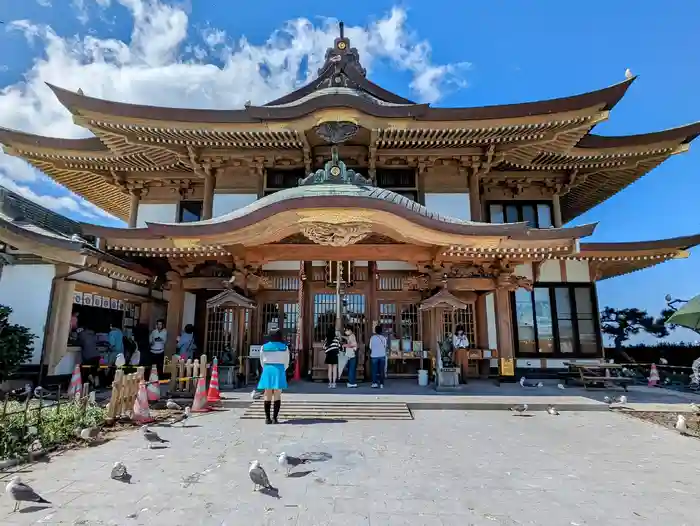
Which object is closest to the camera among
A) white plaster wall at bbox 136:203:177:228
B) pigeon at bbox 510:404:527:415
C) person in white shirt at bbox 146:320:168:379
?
pigeon at bbox 510:404:527:415

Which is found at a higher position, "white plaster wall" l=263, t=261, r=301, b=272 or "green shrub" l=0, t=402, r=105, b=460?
"white plaster wall" l=263, t=261, r=301, b=272

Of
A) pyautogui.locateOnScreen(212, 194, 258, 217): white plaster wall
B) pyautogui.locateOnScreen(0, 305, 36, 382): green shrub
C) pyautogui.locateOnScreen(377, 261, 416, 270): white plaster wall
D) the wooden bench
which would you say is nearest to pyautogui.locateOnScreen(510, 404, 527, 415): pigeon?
the wooden bench

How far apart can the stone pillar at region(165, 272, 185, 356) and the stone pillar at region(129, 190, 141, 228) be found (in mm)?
3151

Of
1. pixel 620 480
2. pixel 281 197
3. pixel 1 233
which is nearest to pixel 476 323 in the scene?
pixel 281 197

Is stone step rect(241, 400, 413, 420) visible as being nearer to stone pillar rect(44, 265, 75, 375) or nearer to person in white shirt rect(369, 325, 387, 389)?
person in white shirt rect(369, 325, 387, 389)

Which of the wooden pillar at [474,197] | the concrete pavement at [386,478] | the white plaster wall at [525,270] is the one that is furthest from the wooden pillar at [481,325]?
the concrete pavement at [386,478]

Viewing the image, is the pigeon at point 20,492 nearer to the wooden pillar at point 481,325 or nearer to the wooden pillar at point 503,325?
the wooden pillar at point 503,325

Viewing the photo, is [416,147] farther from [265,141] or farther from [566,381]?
[566,381]

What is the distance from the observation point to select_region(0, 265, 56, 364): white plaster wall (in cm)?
973

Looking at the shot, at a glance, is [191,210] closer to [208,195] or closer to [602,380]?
[208,195]

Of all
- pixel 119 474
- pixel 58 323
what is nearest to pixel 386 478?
pixel 119 474

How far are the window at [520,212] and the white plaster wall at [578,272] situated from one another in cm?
163

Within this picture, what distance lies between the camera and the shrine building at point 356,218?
9.95 metres

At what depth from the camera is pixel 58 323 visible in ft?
32.3
